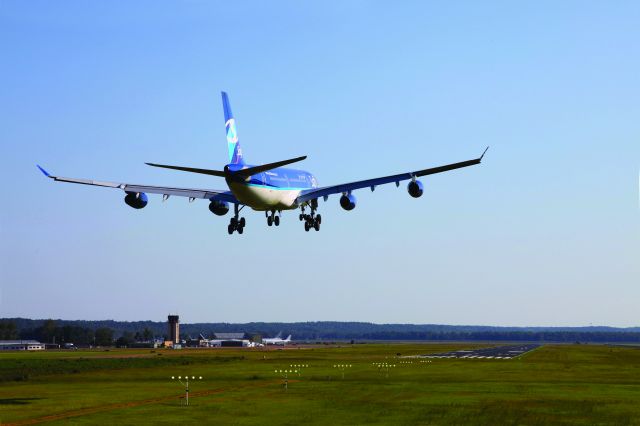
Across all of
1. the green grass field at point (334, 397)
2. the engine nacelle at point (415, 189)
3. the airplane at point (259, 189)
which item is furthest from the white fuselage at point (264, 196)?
the green grass field at point (334, 397)

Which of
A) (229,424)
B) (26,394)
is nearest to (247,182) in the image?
(229,424)

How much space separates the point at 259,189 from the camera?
73.4 meters

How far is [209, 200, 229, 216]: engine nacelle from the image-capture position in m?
75.2

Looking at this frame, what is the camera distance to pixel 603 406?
220 feet

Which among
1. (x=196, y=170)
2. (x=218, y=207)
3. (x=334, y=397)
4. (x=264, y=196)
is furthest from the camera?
(x=218, y=207)

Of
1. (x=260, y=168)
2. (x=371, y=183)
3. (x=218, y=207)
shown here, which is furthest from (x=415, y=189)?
(x=218, y=207)

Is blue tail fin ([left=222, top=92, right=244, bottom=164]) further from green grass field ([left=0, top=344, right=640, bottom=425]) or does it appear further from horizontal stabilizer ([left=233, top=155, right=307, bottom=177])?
green grass field ([left=0, top=344, right=640, bottom=425])

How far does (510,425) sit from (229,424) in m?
18.1

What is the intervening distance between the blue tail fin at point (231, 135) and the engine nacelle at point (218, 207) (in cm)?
398

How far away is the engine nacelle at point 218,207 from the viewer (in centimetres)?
7525

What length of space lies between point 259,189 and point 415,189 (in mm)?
13550

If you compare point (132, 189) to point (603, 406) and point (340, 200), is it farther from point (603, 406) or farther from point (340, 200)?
point (603, 406)

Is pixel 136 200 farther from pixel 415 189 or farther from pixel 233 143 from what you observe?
pixel 415 189

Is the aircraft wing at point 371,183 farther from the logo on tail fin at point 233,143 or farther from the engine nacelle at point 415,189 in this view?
the logo on tail fin at point 233,143
